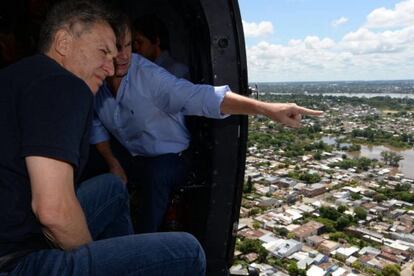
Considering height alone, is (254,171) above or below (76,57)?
below

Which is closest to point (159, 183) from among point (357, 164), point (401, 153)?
point (357, 164)

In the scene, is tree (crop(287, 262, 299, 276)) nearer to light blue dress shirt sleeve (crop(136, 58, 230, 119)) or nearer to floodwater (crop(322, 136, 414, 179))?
light blue dress shirt sleeve (crop(136, 58, 230, 119))

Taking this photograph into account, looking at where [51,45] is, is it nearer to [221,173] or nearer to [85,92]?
[85,92]

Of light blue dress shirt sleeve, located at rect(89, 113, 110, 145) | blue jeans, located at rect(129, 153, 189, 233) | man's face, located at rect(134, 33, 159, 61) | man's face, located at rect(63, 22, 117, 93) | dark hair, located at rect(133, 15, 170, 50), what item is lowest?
blue jeans, located at rect(129, 153, 189, 233)

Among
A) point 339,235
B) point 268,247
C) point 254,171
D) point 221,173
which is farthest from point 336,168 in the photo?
point 221,173

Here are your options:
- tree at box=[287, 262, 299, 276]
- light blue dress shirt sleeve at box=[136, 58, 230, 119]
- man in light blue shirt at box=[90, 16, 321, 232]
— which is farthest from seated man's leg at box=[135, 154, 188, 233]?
tree at box=[287, 262, 299, 276]

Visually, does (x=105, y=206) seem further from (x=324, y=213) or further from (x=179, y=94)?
(x=324, y=213)

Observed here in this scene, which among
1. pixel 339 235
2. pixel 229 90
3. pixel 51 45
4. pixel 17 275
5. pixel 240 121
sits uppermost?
pixel 51 45
